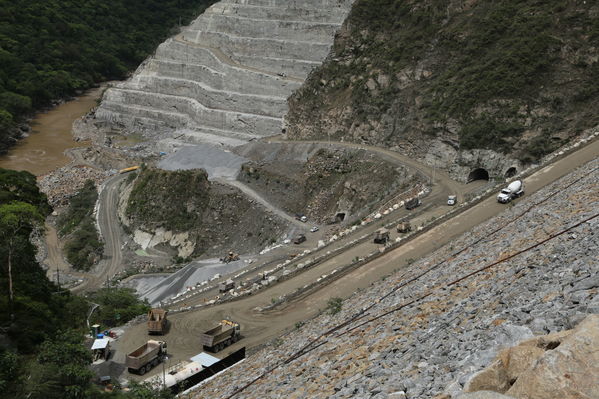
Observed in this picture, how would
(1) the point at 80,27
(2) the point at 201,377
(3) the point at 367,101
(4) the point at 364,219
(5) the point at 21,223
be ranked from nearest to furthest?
1. (2) the point at 201,377
2. (5) the point at 21,223
3. (4) the point at 364,219
4. (3) the point at 367,101
5. (1) the point at 80,27

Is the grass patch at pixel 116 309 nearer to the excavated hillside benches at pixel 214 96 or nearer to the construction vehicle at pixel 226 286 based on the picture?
the construction vehicle at pixel 226 286

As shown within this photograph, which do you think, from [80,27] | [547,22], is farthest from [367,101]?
[80,27]

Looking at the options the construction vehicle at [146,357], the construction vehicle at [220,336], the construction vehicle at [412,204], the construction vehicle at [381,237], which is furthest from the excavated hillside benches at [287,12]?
the construction vehicle at [146,357]

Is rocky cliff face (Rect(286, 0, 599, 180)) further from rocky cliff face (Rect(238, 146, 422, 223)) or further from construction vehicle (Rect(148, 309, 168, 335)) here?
construction vehicle (Rect(148, 309, 168, 335))

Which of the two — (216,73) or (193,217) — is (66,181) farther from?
(193,217)

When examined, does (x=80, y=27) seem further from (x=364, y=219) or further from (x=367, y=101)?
(x=364, y=219)

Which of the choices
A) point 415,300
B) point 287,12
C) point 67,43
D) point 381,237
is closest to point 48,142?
point 67,43
